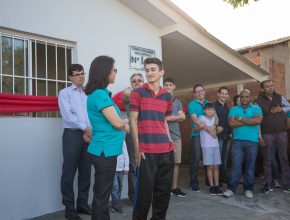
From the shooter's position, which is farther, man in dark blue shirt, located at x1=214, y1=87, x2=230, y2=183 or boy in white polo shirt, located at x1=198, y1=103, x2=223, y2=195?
man in dark blue shirt, located at x1=214, y1=87, x2=230, y2=183

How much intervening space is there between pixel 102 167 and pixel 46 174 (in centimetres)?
200

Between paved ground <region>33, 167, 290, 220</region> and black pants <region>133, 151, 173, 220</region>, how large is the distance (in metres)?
1.07

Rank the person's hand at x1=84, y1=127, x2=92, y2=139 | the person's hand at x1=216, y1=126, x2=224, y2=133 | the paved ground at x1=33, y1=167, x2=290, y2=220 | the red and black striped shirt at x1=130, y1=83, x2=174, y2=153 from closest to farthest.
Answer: the red and black striped shirt at x1=130, y1=83, x2=174, y2=153 → the person's hand at x1=84, y1=127, x2=92, y2=139 → the paved ground at x1=33, y1=167, x2=290, y2=220 → the person's hand at x1=216, y1=126, x2=224, y2=133

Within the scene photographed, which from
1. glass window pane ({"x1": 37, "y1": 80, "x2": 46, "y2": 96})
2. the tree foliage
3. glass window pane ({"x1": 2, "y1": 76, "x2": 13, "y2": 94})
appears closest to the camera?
glass window pane ({"x1": 2, "y1": 76, "x2": 13, "y2": 94})

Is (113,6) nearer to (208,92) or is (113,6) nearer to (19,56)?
(19,56)

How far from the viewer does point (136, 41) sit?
653 centimetres

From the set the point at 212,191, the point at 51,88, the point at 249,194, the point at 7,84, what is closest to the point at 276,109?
the point at 249,194

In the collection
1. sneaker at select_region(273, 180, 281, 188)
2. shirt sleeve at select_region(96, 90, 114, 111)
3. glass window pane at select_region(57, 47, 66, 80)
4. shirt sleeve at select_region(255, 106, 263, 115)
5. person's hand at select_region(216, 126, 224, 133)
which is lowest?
sneaker at select_region(273, 180, 281, 188)

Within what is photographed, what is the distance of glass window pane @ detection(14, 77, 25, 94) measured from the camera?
203 inches

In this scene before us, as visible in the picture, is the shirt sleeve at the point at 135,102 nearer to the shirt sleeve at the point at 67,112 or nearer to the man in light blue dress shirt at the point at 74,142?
the man in light blue dress shirt at the point at 74,142

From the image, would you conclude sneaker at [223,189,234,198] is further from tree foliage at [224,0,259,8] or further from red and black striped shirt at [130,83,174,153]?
tree foliage at [224,0,259,8]

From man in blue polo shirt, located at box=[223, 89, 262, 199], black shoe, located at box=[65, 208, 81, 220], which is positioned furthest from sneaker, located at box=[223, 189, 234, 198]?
black shoe, located at box=[65, 208, 81, 220]

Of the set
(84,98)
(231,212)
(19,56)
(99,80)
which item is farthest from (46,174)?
(231,212)

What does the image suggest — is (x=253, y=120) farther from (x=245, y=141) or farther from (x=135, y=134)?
(x=135, y=134)
